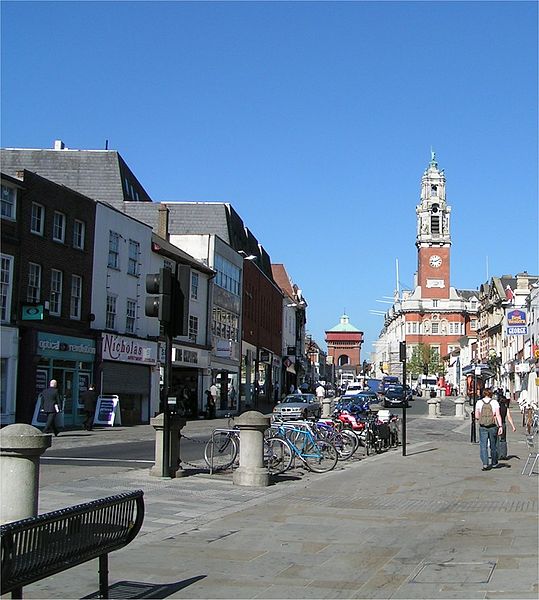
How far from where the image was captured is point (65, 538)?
614 centimetres

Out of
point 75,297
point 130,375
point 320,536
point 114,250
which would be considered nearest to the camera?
point 320,536

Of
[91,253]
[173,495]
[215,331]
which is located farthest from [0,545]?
[215,331]

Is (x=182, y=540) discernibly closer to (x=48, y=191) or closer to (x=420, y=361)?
(x=48, y=191)

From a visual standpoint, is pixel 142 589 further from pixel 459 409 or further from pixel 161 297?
pixel 459 409

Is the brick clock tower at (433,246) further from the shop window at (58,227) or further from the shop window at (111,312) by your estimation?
the shop window at (58,227)

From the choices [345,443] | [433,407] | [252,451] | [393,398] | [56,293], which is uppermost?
[56,293]

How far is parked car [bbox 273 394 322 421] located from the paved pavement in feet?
71.7

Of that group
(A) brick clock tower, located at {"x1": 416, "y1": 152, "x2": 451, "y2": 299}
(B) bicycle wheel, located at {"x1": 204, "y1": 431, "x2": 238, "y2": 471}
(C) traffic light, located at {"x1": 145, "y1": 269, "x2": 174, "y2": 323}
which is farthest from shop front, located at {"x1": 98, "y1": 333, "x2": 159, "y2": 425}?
(A) brick clock tower, located at {"x1": 416, "y1": 152, "x2": 451, "y2": 299}

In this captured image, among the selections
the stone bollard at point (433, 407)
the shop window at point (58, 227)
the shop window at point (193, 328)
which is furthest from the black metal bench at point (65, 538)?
the shop window at point (193, 328)

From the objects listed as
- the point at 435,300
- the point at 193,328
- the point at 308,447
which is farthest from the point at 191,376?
the point at 435,300

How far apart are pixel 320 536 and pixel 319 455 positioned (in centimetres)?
832

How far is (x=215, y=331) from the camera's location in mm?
54094

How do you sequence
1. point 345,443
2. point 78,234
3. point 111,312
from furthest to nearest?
point 111,312 < point 78,234 < point 345,443

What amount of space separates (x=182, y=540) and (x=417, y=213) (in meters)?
159
